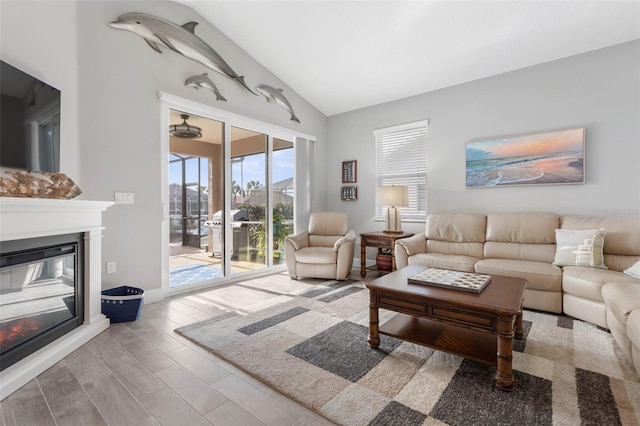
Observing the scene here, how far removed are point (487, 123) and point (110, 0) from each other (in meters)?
4.49

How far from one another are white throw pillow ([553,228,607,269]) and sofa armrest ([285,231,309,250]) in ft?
9.83

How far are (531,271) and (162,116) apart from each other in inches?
162

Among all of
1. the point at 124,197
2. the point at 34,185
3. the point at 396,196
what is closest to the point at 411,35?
the point at 396,196

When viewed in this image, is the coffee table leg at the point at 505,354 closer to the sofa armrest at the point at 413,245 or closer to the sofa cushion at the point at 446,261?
the sofa cushion at the point at 446,261

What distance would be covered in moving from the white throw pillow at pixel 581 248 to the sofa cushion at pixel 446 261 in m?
0.78

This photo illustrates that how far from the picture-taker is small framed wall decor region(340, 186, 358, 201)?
5238 millimetres

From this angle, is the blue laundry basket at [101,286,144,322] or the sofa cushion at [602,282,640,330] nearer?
the sofa cushion at [602,282,640,330]

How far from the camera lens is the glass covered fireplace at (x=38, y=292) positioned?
178 cm

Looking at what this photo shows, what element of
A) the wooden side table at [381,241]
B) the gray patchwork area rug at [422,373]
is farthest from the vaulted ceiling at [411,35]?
the gray patchwork area rug at [422,373]

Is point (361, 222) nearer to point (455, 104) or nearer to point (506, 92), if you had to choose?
point (455, 104)

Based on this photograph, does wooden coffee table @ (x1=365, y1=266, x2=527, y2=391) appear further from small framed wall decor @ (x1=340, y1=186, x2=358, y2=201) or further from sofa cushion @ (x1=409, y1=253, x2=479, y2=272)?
small framed wall decor @ (x1=340, y1=186, x2=358, y2=201)

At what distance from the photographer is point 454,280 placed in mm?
2174

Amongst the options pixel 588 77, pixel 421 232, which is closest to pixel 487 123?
pixel 588 77

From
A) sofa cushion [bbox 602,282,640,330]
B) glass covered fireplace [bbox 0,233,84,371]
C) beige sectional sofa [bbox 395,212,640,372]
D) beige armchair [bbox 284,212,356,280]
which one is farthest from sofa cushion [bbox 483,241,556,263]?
glass covered fireplace [bbox 0,233,84,371]
